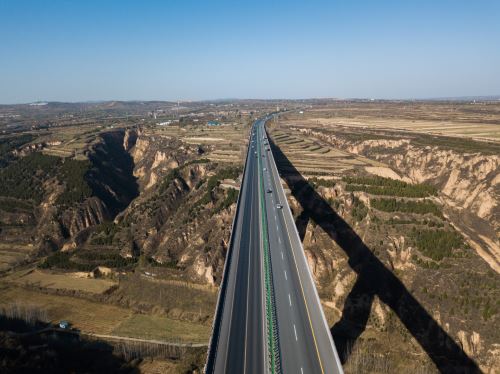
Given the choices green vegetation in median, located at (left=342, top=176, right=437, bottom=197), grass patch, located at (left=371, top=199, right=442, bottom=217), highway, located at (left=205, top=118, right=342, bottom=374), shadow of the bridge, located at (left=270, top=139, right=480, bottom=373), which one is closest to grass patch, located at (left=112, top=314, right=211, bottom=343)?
highway, located at (left=205, top=118, right=342, bottom=374)

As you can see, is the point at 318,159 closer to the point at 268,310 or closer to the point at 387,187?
the point at 387,187

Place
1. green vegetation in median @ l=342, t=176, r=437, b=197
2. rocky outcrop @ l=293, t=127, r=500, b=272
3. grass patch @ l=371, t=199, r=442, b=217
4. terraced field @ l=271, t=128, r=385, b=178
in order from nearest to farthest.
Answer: rocky outcrop @ l=293, t=127, r=500, b=272
grass patch @ l=371, t=199, r=442, b=217
green vegetation in median @ l=342, t=176, r=437, b=197
terraced field @ l=271, t=128, r=385, b=178

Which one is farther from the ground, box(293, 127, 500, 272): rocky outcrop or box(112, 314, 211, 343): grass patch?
box(293, 127, 500, 272): rocky outcrop

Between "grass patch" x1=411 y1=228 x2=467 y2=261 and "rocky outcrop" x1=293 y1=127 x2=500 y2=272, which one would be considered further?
"rocky outcrop" x1=293 y1=127 x2=500 y2=272

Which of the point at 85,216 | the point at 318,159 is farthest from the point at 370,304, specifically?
the point at 85,216

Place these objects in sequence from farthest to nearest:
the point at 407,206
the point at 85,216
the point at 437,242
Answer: the point at 85,216, the point at 407,206, the point at 437,242

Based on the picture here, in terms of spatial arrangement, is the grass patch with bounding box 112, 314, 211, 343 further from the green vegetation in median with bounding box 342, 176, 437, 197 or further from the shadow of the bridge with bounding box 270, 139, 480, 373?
the green vegetation in median with bounding box 342, 176, 437, 197

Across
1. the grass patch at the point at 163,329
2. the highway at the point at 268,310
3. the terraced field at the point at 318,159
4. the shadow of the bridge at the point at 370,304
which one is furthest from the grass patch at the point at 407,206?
the grass patch at the point at 163,329

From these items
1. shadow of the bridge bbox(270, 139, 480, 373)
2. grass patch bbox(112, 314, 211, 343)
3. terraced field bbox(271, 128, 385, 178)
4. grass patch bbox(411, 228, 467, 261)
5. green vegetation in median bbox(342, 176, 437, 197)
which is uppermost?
terraced field bbox(271, 128, 385, 178)
